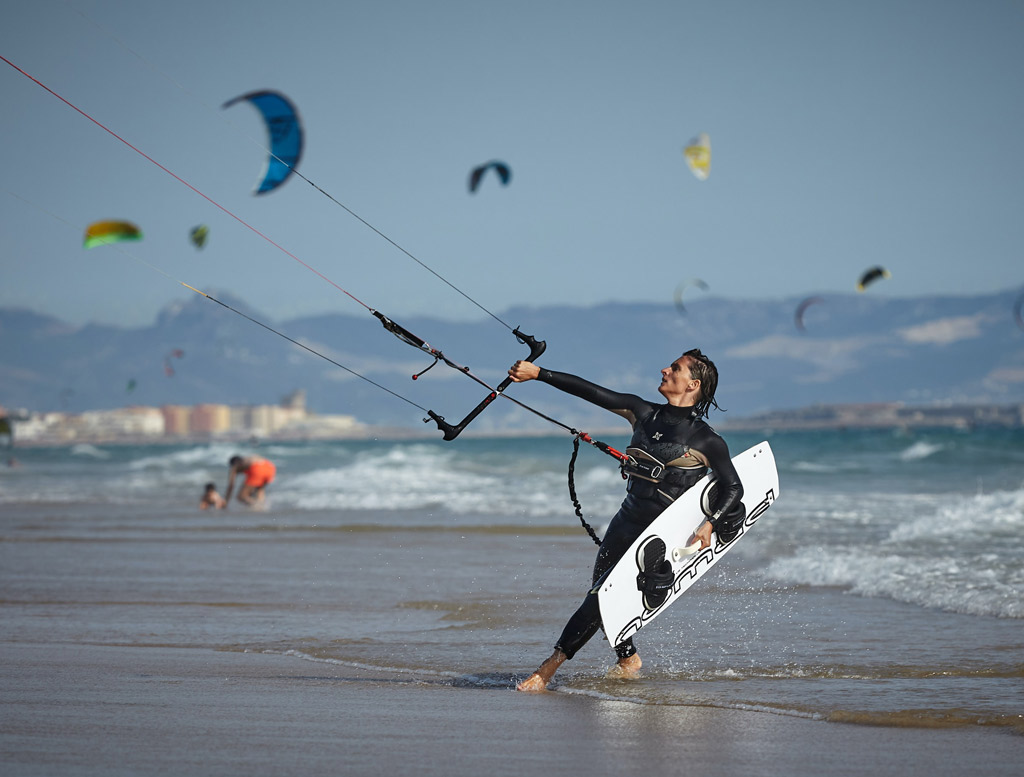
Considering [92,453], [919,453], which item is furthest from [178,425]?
[919,453]

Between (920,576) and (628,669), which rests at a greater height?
(920,576)

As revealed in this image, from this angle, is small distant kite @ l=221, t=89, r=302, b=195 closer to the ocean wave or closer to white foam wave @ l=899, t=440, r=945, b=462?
the ocean wave

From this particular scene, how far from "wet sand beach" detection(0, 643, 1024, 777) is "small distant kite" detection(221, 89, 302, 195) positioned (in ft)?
28.1

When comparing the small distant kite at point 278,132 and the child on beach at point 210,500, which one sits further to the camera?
the child on beach at point 210,500

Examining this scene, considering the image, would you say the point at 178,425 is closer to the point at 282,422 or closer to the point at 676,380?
the point at 282,422

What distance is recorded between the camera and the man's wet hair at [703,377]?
4777 mm

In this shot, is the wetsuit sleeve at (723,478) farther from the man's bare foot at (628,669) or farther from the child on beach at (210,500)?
the child on beach at (210,500)

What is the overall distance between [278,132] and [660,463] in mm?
8962

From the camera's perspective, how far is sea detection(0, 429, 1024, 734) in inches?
188

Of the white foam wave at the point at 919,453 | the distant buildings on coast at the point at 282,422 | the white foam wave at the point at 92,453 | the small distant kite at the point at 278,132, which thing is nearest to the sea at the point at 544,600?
the small distant kite at the point at 278,132

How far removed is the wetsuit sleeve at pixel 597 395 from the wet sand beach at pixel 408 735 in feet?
3.68

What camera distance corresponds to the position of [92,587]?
26.6 ft

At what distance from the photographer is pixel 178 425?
18275 centimetres

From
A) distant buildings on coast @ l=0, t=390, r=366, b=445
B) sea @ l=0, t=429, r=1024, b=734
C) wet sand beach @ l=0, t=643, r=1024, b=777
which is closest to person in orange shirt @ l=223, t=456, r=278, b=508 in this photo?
sea @ l=0, t=429, r=1024, b=734
